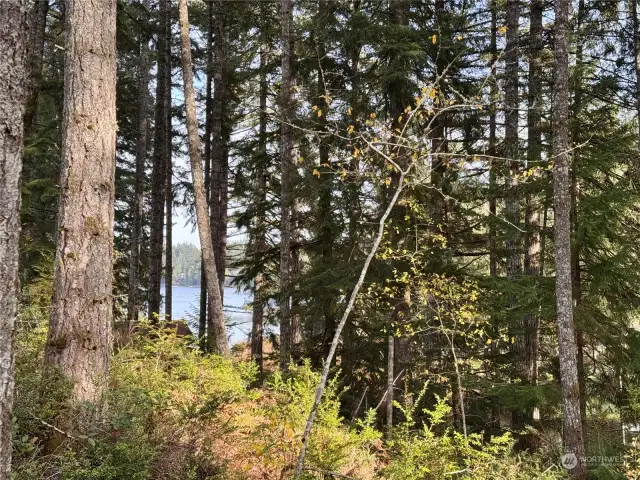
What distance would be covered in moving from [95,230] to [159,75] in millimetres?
13116

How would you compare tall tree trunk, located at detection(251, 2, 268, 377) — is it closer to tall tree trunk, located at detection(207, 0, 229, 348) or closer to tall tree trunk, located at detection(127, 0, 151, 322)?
tall tree trunk, located at detection(207, 0, 229, 348)

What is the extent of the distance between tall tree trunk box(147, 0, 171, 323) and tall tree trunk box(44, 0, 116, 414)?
897cm

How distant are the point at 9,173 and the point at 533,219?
37.9ft

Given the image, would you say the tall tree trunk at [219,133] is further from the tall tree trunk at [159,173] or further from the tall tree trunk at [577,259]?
the tall tree trunk at [577,259]

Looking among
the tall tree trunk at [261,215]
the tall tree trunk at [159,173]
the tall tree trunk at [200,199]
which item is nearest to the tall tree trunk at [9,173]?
the tall tree trunk at [200,199]

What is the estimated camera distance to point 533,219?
11.1 metres

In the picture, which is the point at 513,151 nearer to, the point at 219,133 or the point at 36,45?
the point at 219,133

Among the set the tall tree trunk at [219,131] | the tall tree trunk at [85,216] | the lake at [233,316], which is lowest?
the lake at [233,316]

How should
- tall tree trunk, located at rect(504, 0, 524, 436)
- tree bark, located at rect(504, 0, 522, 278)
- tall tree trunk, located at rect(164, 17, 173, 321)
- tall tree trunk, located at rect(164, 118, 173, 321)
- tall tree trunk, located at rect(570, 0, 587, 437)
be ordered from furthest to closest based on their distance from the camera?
tall tree trunk, located at rect(164, 118, 173, 321), tall tree trunk, located at rect(164, 17, 173, 321), tree bark, located at rect(504, 0, 522, 278), tall tree trunk, located at rect(504, 0, 524, 436), tall tree trunk, located at rect(570, 0, 587, 437)

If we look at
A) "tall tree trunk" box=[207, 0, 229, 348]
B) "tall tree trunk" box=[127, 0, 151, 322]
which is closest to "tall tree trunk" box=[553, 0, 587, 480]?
"tall tree trunk" box=[207, 0, 229, 348]

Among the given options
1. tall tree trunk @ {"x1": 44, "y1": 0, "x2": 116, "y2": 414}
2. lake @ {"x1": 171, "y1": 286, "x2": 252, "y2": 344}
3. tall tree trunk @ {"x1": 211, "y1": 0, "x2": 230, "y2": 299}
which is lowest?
lake @ {"x1": 171, "y1": 286, "x2": 252, "y2": 344}

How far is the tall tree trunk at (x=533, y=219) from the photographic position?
8.44 m

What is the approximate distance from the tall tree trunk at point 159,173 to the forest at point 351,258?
0.32 ft

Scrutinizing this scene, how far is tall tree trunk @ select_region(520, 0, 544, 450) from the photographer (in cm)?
844
